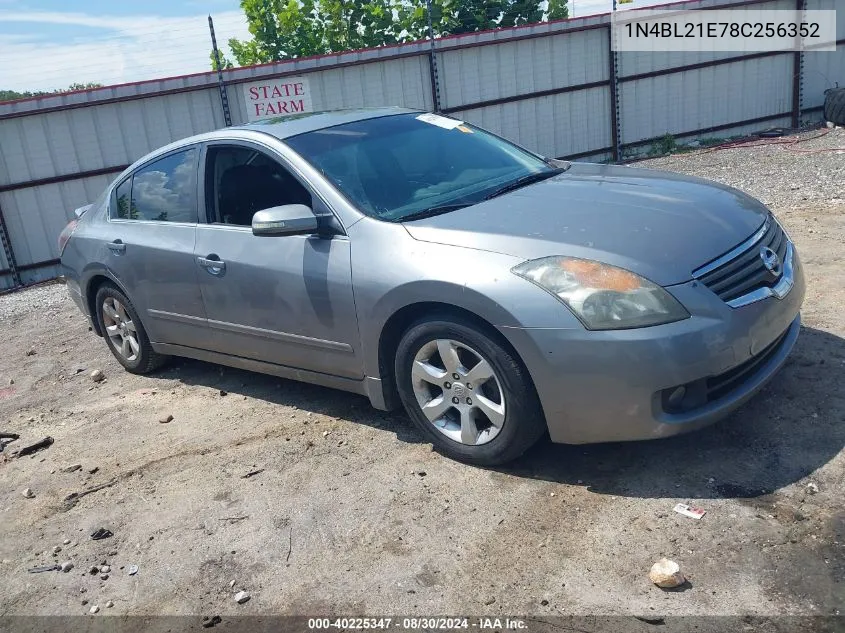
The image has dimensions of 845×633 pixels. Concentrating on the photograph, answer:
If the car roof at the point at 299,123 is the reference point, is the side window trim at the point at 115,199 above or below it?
below

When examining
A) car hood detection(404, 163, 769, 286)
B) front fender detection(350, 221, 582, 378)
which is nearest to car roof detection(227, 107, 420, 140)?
front fender detection(350, 221, 582, 378)

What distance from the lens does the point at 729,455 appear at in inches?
142

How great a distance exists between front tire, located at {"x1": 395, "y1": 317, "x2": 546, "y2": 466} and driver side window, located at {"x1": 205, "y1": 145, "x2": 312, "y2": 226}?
1.18 metres

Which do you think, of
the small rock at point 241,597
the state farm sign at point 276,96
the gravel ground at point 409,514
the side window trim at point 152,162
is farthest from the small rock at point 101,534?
the state farm sign at point 276,96

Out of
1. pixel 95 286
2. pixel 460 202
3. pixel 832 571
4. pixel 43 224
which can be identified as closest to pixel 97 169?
pixel 43 224

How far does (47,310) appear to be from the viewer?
9031 millimetres

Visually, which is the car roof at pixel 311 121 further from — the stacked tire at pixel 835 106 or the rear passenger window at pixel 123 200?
the stacked tire at pixel 835 106

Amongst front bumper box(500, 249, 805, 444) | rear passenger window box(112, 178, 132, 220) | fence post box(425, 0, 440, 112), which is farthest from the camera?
fence post box(425, 0, 440, 112)

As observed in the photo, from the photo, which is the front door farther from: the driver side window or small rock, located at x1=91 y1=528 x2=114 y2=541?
small rock, located at x1=91 y1=528 x2=114 y2=541

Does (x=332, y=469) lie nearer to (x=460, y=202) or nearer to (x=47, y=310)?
(x=460, y=202)

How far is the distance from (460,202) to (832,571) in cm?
239

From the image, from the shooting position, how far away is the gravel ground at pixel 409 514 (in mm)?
2908

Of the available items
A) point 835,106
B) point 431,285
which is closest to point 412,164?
point 431,285

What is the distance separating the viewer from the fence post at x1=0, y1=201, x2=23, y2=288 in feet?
Result: 37.0
